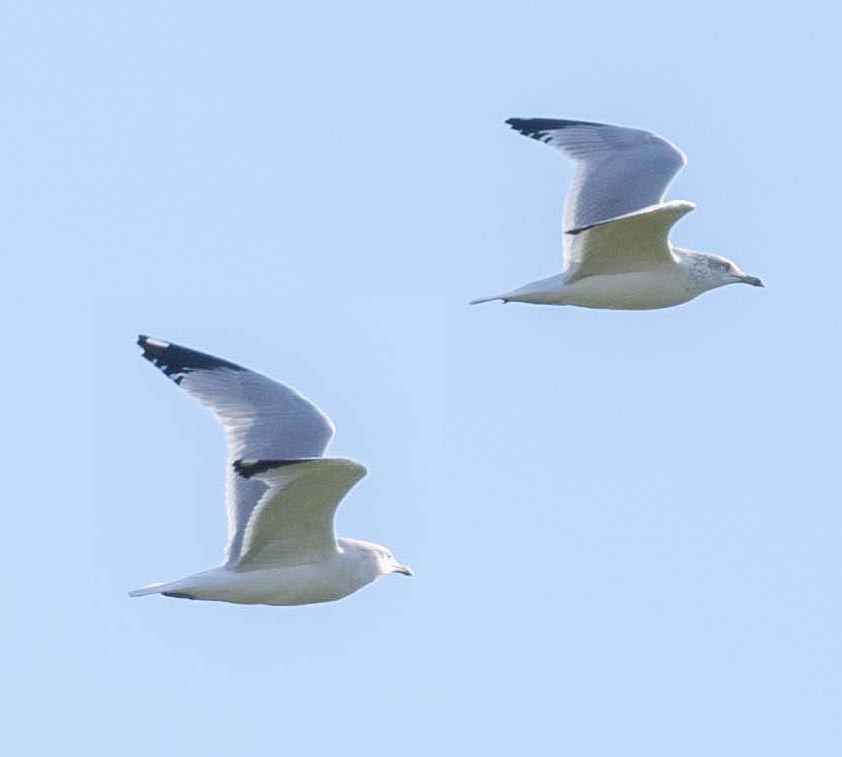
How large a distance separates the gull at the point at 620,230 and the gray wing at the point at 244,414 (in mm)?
1675

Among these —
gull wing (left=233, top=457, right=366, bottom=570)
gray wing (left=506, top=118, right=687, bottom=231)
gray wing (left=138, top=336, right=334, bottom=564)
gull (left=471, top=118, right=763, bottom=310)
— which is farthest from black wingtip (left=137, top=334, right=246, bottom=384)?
gray wing (left=506, top=118, right=687, bottom=231)

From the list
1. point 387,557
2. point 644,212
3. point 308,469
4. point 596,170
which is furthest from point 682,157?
point 308,469

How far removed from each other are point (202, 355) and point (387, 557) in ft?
6.08

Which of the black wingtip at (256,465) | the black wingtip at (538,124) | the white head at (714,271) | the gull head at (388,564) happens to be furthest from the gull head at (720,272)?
the black wingtip at (256,465)

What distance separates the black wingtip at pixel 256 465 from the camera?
41.3 ft

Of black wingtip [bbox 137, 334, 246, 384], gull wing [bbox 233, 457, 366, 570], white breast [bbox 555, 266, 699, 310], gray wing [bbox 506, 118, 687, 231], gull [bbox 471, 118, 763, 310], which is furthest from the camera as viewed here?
gray wing [bbox 506, 118, 687, 231]

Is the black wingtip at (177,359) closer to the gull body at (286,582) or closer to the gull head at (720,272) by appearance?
the gull body at (286,582)

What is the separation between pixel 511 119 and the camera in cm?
1734

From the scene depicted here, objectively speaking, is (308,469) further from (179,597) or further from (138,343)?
(138,343)

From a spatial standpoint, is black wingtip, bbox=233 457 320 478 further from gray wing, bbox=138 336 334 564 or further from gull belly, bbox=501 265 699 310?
gull belly, bbox=501 265 699 310

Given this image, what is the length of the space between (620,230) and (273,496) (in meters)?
3.90

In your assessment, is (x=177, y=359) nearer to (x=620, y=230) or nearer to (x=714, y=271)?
(x=620, y=230)

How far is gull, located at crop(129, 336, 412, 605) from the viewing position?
13312 mm

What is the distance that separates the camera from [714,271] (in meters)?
17.0
